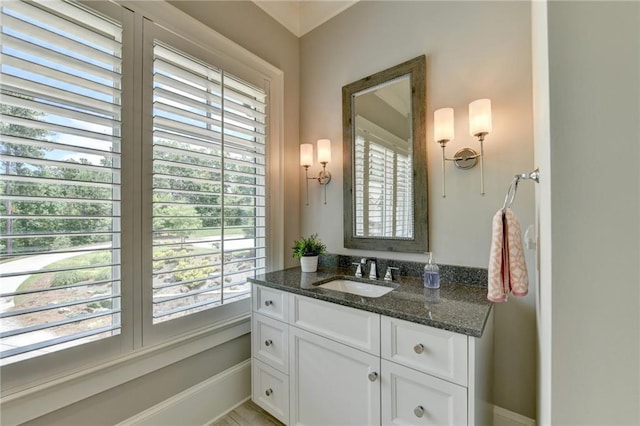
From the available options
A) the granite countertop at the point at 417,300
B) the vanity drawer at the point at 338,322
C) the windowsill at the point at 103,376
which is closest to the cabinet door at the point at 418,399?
the vanity drawer at the point at 338,322

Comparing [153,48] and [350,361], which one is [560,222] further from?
[153,48]

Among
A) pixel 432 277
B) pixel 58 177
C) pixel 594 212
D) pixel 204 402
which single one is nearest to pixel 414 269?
pixel 432 277

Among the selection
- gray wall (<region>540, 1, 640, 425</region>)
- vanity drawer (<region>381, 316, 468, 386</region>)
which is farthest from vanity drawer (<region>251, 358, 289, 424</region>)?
gray wall (<region>540, 1, 640, 425</region>)

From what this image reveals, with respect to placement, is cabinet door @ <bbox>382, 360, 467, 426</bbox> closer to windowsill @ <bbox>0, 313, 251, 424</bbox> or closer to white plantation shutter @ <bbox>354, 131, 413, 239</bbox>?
white plantation shutter @ <bbox>354, 131, 413, 239</bbox>

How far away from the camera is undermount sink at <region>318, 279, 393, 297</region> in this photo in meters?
1.69

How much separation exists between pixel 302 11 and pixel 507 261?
256 cm

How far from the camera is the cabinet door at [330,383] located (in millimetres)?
1236

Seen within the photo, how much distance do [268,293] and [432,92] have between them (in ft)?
5.50

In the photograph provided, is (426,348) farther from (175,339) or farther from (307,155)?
(307,155)

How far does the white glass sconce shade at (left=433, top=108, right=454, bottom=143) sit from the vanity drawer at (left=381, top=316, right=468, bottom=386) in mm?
1075

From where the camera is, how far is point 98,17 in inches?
51.4

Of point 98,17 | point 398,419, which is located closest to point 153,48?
point 98,17

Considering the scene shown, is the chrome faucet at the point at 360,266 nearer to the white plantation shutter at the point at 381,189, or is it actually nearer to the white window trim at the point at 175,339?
the white plantation shutter at the point at 381,189

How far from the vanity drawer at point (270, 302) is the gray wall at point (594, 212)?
4.23 feet
